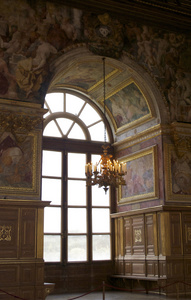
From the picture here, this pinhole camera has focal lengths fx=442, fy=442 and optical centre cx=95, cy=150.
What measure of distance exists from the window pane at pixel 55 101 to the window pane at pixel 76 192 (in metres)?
2.82

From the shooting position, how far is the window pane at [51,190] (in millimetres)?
15812

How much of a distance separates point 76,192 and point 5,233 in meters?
5.06

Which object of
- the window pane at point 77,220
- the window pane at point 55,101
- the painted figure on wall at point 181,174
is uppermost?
the window pane at point 55,101

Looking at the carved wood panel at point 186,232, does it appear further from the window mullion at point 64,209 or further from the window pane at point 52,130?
the window pane at point 52,130

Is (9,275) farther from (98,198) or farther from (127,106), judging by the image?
(127,106)

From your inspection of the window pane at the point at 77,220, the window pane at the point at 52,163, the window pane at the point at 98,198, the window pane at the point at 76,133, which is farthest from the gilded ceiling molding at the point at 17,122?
the window pane at the point at 98,198

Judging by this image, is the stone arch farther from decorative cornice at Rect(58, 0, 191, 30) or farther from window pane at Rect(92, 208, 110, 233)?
window pane at Rect(92, 208, 110, 233)

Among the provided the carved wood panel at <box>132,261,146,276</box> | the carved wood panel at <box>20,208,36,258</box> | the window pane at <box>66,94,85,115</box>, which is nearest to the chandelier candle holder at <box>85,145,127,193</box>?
the carved wood panel at <box>20,208,36,258</box>

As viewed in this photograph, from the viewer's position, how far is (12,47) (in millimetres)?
12633

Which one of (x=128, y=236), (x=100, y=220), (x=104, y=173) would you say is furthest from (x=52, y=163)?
(x=104, y=173)

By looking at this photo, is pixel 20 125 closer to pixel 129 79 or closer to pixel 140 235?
pixel 129 79

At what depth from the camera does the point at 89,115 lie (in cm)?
1741

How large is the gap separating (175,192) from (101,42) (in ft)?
17.4

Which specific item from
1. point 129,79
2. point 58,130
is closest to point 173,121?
point 129,79
